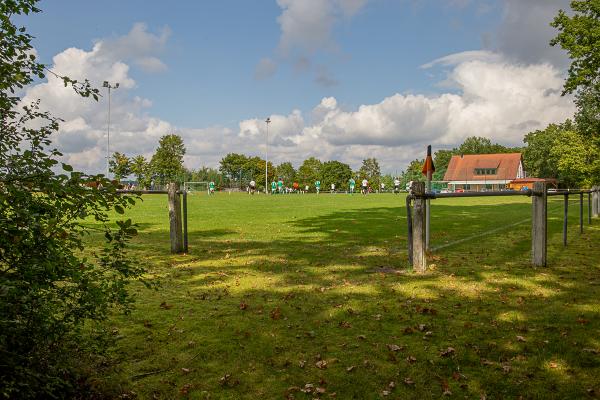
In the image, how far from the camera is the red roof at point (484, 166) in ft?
349

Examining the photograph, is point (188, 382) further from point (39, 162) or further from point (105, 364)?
point (39, 162)

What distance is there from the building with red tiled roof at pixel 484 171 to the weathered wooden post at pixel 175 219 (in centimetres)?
10079

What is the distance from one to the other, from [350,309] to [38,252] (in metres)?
4.14

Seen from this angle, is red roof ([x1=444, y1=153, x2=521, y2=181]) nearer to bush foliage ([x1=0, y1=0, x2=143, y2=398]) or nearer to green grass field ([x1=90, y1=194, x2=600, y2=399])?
green grass field ([x1=90, y1=194, x2=600, y2=399])

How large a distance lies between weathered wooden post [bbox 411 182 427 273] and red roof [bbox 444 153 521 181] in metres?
105

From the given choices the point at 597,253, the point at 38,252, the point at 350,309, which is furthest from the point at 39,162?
the point at 597,253

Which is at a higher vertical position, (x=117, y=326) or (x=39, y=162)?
(x=39, y=162)

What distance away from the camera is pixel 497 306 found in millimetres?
6367

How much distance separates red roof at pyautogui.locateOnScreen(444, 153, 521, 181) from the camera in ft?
349

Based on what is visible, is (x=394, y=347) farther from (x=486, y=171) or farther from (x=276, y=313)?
(x=486, y=171)

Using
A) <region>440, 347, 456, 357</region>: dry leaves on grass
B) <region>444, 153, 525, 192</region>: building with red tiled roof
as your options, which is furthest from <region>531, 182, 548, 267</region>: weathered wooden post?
<region>444, 153, 525, 192</region>: building with red tiled roof

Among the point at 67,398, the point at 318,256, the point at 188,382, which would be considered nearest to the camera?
the point at 67,398

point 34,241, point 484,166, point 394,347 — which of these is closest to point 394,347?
point 394,347

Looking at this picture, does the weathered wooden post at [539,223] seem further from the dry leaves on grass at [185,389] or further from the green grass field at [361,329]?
the dry leaves on grass at [185,389]
